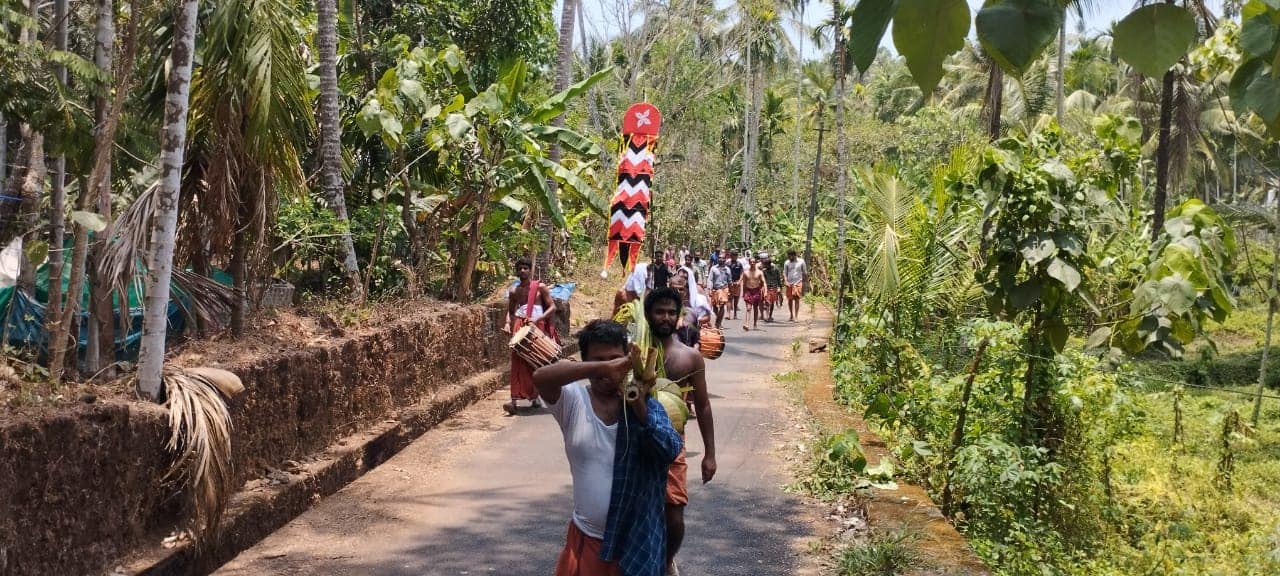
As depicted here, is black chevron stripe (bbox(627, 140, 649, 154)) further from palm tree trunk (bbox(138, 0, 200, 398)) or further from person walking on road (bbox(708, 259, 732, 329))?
person walking on road (bbox(708, 259, 732, 329))

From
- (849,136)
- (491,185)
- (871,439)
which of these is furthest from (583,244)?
(849,136)

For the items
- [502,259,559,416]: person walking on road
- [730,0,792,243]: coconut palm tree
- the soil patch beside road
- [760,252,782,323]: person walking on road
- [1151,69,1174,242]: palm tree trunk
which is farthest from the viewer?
[730,0,792,243]: coconut palm tree

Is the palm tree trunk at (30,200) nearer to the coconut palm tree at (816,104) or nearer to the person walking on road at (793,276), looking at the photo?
the person walking on road at (793,276)

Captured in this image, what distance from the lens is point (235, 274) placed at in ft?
29.2

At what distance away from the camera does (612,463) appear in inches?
171

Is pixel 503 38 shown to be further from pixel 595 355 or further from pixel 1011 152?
pixel 595 355

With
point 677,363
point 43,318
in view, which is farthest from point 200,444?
point 43,318

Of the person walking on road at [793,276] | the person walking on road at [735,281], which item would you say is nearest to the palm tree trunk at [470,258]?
the person walking on road at [735,281]

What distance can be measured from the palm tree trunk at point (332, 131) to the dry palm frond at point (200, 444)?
4.62 m

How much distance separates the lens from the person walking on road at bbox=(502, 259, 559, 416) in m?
12.1

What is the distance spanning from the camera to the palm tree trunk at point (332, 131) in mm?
11383

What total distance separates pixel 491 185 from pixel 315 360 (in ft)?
19.9

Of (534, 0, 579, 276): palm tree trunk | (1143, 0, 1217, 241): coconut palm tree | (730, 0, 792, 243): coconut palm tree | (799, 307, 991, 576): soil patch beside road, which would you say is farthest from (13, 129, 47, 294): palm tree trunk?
(730, 0, 792, 243): coconut palm tree

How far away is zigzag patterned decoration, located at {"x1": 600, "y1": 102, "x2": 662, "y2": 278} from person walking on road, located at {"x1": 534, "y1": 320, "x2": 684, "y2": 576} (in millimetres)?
8329
